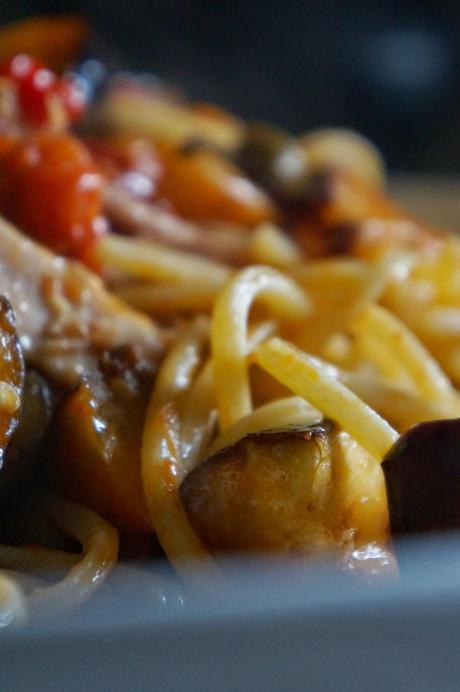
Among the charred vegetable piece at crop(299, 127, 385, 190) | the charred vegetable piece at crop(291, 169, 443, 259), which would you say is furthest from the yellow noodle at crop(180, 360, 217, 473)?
the charred vegetable piece at crop(299, 127, 385, 190)

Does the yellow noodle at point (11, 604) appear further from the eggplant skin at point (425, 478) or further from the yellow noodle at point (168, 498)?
the eggplant skin at point (425, 478)

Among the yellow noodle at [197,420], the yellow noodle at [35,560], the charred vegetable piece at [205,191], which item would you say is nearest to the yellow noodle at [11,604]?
the yellow noodle at [35,560]

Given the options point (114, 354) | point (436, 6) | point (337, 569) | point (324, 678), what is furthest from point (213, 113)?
point (324, 678)

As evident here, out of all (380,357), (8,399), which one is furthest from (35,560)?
(380,357)

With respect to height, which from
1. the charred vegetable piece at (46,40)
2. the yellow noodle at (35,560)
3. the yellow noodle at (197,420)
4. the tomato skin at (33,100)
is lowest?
the yellow noodle at (35,560)

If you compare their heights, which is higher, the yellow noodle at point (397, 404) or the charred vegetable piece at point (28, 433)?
the charred vegetable piece at point (28, 433)

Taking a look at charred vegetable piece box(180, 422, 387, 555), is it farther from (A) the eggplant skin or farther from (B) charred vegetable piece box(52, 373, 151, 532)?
(B) charred vegetable piece box(52, 373, 151, 532)

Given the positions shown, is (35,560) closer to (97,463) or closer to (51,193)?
(97,463)

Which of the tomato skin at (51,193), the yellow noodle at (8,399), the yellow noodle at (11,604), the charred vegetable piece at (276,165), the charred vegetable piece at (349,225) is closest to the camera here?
the yellow noodle at (11,604)

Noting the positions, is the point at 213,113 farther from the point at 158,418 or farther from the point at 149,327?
the point at 158,418
